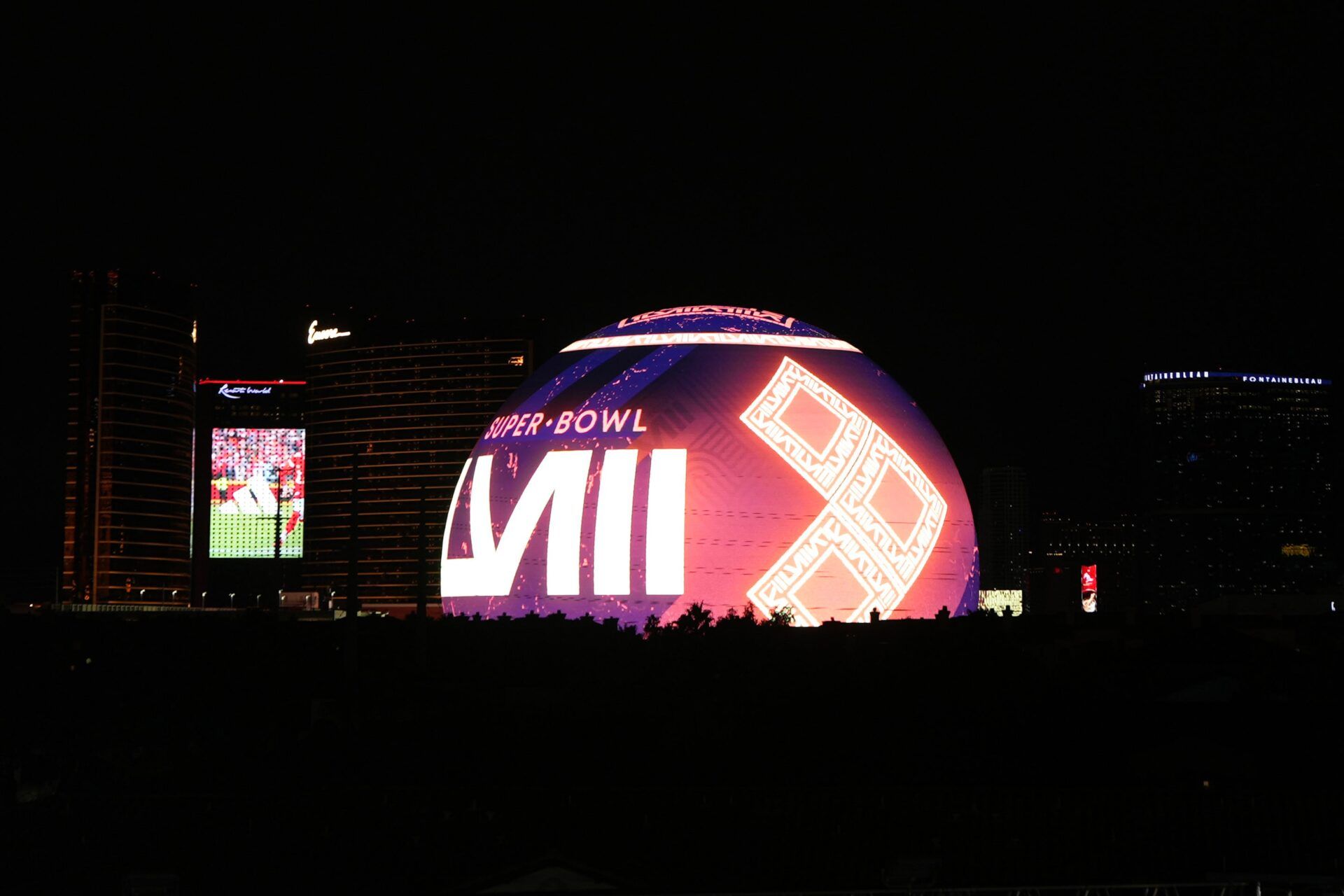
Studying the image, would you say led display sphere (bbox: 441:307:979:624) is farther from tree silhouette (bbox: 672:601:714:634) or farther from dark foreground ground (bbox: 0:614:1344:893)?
dark foreground ground (bbox: 0:614:1344:893)

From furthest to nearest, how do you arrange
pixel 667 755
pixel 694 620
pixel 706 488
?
pixel 706 488, pixel 694 620, pixel 667 755

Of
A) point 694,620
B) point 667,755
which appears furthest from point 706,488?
point 667,755

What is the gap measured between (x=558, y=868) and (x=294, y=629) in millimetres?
29135

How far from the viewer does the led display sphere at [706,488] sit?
47031mm

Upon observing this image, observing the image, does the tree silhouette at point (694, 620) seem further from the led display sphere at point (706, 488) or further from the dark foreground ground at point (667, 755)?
the dark foreground ground at point (667, 755)

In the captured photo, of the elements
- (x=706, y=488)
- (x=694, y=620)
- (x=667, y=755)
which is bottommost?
(x=667, y=755)

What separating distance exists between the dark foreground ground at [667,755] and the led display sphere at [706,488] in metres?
2.07

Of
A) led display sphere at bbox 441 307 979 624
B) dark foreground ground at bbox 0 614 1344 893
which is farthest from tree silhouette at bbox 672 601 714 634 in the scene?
dark foreground ground at bbox 0 614 1344 893

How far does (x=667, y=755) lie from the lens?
111 feet

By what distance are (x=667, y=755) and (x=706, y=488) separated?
14.0 metres

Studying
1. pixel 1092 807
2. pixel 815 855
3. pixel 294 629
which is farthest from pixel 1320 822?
pixel 294 629

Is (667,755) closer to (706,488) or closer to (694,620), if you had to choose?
(694,620)

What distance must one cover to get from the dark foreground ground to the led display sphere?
2.07m

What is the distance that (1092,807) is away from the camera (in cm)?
2720
